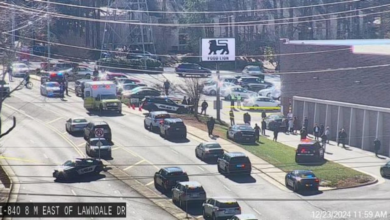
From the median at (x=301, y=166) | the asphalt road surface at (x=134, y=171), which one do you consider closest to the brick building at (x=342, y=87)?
the median at (x=301, y=166)

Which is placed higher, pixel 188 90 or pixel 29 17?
pixel 29 17

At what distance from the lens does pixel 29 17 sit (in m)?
84.9

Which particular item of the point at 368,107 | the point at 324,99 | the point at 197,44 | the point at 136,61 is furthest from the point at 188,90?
the point at 197,44

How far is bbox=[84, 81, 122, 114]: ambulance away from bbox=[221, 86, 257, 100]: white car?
14856 mm

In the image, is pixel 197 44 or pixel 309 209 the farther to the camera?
pixel 197 44

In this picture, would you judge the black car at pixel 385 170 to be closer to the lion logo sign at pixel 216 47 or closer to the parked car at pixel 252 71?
the lion logo sign at pixel 216 47

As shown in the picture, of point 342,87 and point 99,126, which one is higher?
point 342,87

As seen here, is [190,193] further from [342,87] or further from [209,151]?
[342,87]

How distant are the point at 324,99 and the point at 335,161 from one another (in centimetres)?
1176

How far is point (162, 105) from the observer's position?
213ft

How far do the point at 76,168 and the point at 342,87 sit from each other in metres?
23.4

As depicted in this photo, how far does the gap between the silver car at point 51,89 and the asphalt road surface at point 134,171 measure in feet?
17.8

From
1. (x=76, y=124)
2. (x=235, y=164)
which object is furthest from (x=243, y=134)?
(x=76, y=124)

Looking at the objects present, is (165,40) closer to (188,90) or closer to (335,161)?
(188,90)
